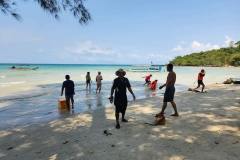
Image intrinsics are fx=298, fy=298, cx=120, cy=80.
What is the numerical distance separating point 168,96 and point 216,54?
5463 inches

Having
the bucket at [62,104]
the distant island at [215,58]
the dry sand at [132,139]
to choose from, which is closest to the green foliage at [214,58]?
the distant island at [215,58]

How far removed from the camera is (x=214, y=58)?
445 feet

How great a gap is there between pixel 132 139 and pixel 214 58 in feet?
444

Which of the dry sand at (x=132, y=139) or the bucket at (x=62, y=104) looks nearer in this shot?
the dry sand at (x=132, y=139)

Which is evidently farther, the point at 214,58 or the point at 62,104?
the point at 214,58

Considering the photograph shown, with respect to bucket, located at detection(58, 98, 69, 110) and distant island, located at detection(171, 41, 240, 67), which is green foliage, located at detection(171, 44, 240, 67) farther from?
bucket, located at detection(58, 98, 69, 110)

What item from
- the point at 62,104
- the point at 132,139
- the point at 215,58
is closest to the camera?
the point at 132,139

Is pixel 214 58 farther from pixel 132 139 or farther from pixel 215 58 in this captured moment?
pixel 132 139

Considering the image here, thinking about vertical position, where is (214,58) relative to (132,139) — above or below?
above

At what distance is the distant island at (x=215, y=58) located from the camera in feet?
388

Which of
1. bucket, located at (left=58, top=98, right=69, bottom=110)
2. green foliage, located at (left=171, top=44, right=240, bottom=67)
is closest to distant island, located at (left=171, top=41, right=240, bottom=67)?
green foliage, located at (left=171, top=44, right=240, bottom=67)

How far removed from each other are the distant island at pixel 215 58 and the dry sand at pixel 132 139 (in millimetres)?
108139

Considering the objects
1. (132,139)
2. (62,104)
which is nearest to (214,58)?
(62,104)

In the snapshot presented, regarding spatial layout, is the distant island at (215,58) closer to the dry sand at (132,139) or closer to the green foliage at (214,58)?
the green foliage at (214,58)
